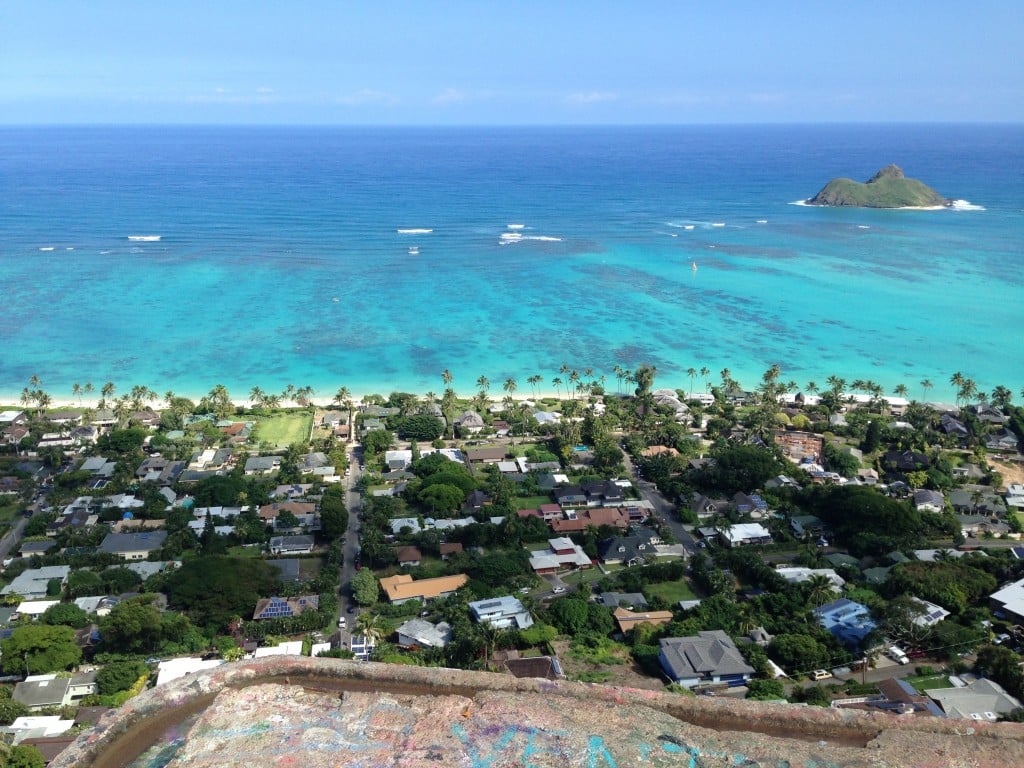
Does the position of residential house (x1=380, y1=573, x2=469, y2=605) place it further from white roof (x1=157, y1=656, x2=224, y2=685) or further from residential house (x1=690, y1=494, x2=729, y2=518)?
residential house (x1=690, y1=494, x2=729, y2=518)

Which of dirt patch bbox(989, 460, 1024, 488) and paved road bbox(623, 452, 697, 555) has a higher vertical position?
dirt patch bbox(989, 460, 1024, 488)

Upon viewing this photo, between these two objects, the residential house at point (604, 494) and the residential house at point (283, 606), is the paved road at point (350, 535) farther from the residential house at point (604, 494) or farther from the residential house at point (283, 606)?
the residential house at point (604, 494)

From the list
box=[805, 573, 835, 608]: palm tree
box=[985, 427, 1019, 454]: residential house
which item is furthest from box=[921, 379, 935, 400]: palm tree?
box=[805, 573, 835, 608]: palm tree

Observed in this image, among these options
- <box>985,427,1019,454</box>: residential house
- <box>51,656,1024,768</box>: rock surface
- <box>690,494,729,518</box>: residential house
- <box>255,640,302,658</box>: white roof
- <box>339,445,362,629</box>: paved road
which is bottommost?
<box>339,445,362,629</box>: paved road

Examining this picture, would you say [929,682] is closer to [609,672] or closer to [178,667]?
[609,672]

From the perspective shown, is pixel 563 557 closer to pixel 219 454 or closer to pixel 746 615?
pixel 746 615

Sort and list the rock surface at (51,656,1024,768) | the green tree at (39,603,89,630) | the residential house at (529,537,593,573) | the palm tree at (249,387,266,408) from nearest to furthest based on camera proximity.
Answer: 1. the rock surface at (51,656,1024,768)
2. the green tree at (39,603,89,630)
3. the residential house at (529,537,593,573)
4. the palm tree at (249,387,266,408)

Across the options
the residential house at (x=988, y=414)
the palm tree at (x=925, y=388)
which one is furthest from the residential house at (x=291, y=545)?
the palm tree at (x=925, y=388)
